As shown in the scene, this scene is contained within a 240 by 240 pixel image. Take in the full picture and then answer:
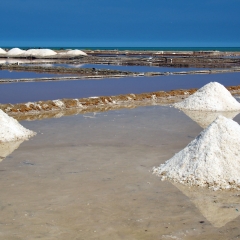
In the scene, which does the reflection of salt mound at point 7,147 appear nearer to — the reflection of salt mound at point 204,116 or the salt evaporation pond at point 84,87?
the reflection of salt mound at point 204,116

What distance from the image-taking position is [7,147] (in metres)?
5.37

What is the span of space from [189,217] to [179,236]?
0.35 metres

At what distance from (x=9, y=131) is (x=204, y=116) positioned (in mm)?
3499

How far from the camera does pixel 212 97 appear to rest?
8.58 meters

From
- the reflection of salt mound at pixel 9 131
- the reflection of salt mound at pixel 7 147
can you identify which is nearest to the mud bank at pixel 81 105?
the reflection of salt mound at pixel 9 131

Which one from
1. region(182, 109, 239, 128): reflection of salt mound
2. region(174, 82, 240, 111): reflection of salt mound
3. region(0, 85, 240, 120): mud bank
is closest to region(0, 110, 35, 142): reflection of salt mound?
region(0, 85, 240, 120): mud bank

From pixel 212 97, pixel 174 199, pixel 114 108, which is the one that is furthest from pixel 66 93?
pixel 174 199

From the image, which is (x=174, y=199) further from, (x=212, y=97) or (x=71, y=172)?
(x=212, y=97)

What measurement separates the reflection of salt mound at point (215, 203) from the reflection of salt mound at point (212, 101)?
4620mm

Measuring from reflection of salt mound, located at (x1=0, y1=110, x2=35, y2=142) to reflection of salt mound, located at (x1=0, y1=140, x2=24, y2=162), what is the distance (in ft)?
0.32

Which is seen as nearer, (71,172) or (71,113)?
(71,172)

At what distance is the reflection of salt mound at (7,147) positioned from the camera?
5059 millimetres

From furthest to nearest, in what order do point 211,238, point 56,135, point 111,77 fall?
1. point 111,77
2. point 56,135
3. point 211,238

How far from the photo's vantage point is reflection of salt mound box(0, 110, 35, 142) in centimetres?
563
